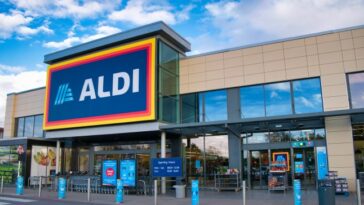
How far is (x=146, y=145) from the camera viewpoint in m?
25.1

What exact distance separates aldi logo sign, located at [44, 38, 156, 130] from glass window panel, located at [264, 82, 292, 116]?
6.89 m

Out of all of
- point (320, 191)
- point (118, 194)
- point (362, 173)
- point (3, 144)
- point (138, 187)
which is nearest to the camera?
point (320, 191)

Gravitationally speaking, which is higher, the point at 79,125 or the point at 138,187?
the point at 79,125

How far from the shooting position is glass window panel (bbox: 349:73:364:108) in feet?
62.4

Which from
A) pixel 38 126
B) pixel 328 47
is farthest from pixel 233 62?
pixel 38 126

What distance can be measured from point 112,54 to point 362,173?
646 inches

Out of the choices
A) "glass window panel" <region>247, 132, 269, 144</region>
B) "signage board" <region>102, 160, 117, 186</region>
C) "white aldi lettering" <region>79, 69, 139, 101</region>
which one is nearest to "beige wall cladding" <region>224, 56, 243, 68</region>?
"glass window panel" <region>247, 132, 269, 144</region>

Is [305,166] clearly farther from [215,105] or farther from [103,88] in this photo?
[103,88]

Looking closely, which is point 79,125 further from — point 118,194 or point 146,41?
point 118,194

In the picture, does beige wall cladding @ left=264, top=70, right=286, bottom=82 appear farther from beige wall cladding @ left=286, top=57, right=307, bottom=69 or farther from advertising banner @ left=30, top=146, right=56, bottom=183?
advertising banner @ left=30, top=146, right=56, bottom=183

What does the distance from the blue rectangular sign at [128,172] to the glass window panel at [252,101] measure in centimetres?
729

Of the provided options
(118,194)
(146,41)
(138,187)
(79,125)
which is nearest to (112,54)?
(146,41)

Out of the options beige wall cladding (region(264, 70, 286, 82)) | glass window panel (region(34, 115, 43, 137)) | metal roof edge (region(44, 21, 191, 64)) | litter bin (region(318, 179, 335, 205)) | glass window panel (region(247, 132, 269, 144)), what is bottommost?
litter bin (region(318, 179, 335, 205))

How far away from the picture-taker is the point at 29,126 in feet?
107
